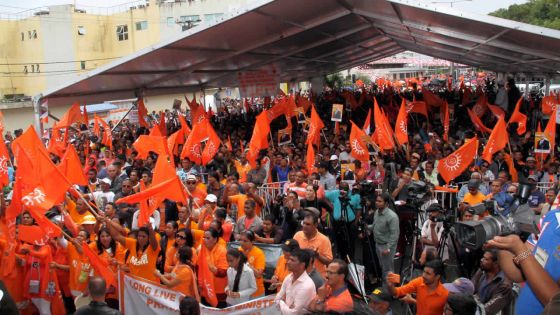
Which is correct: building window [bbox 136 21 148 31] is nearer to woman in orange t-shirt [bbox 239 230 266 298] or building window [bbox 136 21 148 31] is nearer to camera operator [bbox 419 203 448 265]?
camera operator [bbox 419 203 448 265]

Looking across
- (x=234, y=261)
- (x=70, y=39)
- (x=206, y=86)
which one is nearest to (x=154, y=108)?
(x=70, y=39)

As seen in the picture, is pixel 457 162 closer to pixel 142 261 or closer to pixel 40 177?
pixel 142 261

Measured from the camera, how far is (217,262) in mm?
5645

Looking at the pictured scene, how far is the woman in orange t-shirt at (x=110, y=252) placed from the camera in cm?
580

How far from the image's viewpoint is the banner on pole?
201 inches

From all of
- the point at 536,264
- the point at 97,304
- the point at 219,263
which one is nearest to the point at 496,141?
the point at 219,263

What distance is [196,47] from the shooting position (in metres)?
13.9

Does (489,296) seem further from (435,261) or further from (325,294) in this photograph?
(325,294)

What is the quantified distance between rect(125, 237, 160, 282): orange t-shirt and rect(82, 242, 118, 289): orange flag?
20 centimetres

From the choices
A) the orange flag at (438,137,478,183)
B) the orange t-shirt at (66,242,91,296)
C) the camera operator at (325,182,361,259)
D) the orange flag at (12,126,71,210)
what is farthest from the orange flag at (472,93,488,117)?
the orange t-shirt at (66,242,91,296)

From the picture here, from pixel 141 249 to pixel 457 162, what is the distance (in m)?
5.15

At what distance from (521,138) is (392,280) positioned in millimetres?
9574

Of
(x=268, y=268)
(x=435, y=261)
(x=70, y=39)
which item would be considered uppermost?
(x=70, y=39)

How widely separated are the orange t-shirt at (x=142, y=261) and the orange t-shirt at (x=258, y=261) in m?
0.97
